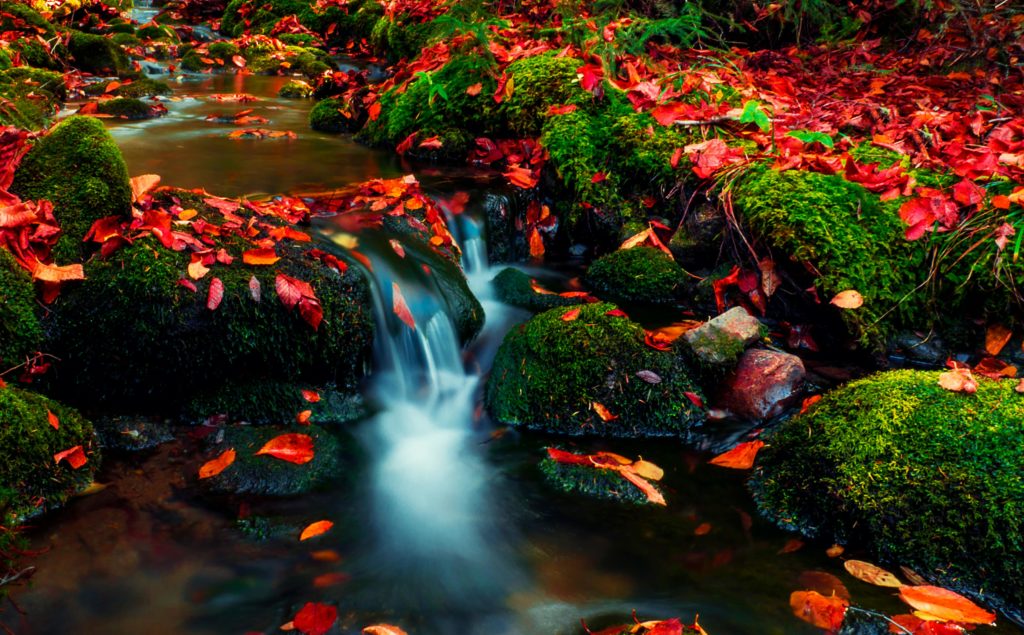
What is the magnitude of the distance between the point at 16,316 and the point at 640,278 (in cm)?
373

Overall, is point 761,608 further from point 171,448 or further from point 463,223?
point 463,223

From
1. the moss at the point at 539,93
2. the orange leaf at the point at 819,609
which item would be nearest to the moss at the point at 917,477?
the orange leaf at the point at 819,609

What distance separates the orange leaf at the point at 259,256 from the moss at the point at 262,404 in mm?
648

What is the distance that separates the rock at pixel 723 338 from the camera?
3.75 meters

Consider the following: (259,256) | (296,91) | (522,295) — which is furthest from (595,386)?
(296,91)

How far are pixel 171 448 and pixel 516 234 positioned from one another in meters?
3.28

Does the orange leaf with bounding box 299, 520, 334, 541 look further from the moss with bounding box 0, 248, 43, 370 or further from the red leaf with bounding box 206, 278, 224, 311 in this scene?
the moss with bounding box 0, 248, 43, 370

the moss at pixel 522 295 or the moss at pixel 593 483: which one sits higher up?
the moss at pixel 522 295

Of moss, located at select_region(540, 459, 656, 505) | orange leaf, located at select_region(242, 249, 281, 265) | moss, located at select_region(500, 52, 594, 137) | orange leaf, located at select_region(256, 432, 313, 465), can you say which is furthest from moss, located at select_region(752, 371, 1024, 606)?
moss, located at select_region(500, 52, 594, 137)

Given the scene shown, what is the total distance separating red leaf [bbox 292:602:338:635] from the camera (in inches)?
95.8

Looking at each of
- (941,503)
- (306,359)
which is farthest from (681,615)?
(306,359)

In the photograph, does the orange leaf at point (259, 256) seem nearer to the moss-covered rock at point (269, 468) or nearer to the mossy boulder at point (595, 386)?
the moss-covered rock at point (269, 468)

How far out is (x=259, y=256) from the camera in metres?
3.62

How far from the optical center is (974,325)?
159 inches
